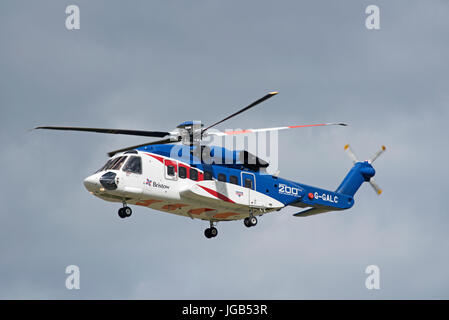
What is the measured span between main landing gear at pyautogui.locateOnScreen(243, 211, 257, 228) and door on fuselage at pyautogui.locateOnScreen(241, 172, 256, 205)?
0.94 metres

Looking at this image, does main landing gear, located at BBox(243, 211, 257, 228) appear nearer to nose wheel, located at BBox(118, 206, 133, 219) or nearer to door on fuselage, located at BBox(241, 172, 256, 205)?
door on fuselage, located at BBox(241, 172, 256, 205)

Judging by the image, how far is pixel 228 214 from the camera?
1860 inches

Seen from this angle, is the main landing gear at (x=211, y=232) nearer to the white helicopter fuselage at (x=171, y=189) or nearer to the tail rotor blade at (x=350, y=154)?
the white helicopter fuselage at (x=171, y=189)

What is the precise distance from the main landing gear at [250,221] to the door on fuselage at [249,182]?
0.94 metres

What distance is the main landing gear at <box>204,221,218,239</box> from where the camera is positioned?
4806cm

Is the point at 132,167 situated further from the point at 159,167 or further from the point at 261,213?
the point at 261,213

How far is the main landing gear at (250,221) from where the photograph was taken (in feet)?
153

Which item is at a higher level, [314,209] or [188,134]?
[188,134]

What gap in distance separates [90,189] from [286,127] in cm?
1071

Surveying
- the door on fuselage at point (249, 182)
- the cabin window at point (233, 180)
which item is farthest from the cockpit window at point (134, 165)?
the door on fuselage at point (249, 182)
